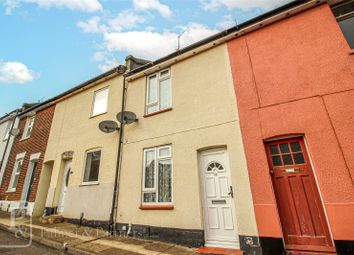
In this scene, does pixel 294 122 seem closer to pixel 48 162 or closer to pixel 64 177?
pixel 64 177

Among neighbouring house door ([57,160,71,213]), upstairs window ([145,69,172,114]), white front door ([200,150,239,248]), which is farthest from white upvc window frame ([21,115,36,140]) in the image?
white front door ([200,150,239,248])

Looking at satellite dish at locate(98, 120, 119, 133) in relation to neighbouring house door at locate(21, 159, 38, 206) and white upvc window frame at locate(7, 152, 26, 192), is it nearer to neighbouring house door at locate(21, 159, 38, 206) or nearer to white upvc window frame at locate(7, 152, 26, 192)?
neighbouring house door at locate(21, 159, 38, 206)

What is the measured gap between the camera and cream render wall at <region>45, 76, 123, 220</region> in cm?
716

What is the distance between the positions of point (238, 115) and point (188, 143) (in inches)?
67.7

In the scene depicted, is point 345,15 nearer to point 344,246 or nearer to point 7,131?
point 344,246

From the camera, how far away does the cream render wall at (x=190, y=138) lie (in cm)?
496

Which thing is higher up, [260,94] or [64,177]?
[260,94]

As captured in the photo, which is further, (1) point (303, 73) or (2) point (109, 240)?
(2) point (109, 240)

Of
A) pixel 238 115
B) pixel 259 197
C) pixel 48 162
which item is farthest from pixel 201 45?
pixel 48 162

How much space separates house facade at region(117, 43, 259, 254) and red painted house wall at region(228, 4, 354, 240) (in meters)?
0.36

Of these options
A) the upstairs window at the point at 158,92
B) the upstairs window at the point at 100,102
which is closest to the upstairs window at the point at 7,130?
the upstairs window at the point at 100,102

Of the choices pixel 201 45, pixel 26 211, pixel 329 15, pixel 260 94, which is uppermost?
pixel 201 45

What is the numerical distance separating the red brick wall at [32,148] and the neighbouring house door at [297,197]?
11.0 meters

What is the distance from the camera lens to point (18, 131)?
12.5 metres
